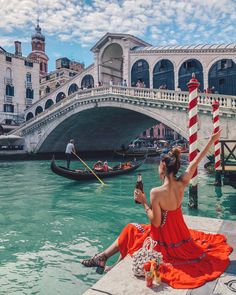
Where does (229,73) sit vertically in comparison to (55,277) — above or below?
above

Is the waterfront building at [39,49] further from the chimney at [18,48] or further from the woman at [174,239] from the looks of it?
the woman at [174,239]

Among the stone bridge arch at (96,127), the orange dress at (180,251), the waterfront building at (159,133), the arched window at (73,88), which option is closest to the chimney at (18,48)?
the arched window at (73,88)

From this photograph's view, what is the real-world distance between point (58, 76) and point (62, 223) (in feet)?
104

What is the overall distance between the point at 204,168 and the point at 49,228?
8.34m

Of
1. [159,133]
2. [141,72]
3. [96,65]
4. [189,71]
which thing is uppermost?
[96,65]

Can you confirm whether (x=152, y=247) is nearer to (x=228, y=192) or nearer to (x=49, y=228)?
(x=49, y=228)

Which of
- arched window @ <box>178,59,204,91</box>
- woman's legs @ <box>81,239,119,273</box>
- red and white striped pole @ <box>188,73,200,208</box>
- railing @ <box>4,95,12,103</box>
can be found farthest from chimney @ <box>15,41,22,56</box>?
woman's legs @ <box>81,239,119,273</box>

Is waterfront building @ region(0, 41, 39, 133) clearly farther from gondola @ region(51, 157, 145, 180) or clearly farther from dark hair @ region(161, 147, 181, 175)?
dark hair @ region(161, 147, 181, 175)

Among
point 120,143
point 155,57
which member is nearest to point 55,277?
point 155,57

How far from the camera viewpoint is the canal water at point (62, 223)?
3174 mm

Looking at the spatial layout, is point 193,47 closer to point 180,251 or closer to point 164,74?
point 164,74

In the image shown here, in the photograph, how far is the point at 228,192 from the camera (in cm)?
810

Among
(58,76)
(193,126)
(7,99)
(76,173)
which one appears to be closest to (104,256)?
(193,126)

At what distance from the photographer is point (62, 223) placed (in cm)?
534
